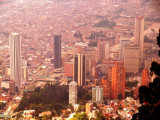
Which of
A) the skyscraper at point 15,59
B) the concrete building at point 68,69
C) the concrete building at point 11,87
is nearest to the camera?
the concrete building at point 11,87

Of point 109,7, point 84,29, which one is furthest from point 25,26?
point 109,7

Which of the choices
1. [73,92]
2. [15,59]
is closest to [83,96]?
[73,92]

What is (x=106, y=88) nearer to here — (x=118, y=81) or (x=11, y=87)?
(x=118, y=81)

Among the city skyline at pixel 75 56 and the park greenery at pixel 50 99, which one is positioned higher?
the city skyline at pixel 75 56

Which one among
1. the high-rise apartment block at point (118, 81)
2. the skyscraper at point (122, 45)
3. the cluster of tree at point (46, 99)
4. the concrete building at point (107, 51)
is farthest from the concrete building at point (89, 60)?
the cluster of tree at point (46, 99)

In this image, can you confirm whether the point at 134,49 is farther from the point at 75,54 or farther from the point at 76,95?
the point at 76,95

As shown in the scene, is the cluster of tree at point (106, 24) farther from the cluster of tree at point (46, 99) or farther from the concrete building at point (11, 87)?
the concrete building at point (11, 87)

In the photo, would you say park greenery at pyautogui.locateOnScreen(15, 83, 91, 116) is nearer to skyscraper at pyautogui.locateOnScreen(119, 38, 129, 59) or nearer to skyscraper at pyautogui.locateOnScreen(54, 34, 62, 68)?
skyscraper at pyautogui.locateOnScreen(54, 34, 62, 68)

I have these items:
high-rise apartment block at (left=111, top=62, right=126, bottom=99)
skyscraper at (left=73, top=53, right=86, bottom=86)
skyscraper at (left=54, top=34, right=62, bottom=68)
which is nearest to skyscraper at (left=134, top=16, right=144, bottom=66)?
skyscraper at (left=73, top=53, right=86, bottom=86)
